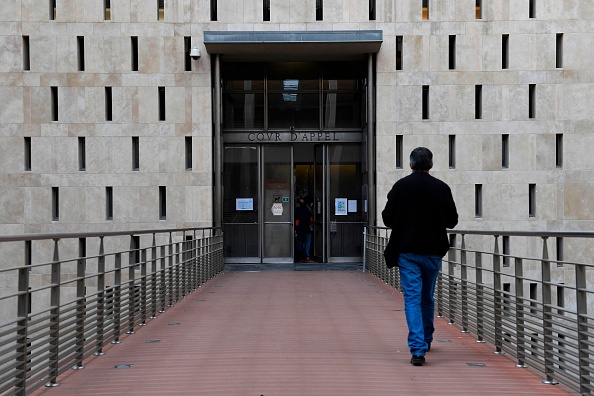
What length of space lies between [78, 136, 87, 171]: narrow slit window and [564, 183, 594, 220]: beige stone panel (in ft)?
50.2

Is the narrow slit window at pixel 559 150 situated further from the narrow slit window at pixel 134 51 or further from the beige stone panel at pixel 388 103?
the narrow slit window at pixel 134 51

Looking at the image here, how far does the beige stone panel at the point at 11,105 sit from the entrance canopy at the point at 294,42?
249 inches

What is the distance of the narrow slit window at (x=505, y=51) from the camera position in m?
27.8

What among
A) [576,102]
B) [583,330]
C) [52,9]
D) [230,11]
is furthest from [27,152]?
A: [583,330]

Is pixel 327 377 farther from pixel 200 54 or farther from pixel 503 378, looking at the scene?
pixel 200 54

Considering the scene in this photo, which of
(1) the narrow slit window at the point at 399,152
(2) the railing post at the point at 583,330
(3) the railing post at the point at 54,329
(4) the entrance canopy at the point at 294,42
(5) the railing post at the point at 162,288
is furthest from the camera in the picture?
(1) the narrow slit window at the point at 399,152

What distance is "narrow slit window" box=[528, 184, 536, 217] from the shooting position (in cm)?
2752

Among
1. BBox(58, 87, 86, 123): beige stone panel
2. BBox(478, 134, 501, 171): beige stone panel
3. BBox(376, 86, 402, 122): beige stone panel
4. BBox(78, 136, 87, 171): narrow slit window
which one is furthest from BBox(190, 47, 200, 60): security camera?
BBox(478, 134, 501, 171): beige stone panel

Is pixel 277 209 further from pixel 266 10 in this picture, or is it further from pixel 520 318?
pixel 520 318

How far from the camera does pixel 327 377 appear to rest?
24.7ft

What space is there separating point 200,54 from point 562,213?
12.4 m

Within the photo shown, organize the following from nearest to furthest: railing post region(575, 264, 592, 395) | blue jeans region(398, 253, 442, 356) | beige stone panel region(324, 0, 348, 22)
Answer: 1. railing post region(575, 264, 592, 395)
2. blue jeans region(398, 253, 442, 356)
3. beige stone panel region(324, 0, 348, 22)

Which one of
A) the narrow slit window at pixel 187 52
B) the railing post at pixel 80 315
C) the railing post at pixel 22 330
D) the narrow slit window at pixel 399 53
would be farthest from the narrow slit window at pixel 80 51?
the railing post at pixel 22 330

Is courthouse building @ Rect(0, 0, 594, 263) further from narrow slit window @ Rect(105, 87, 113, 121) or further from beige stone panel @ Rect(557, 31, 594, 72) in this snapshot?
narrow slit window @ Rect(105, 87, 113, 121)
